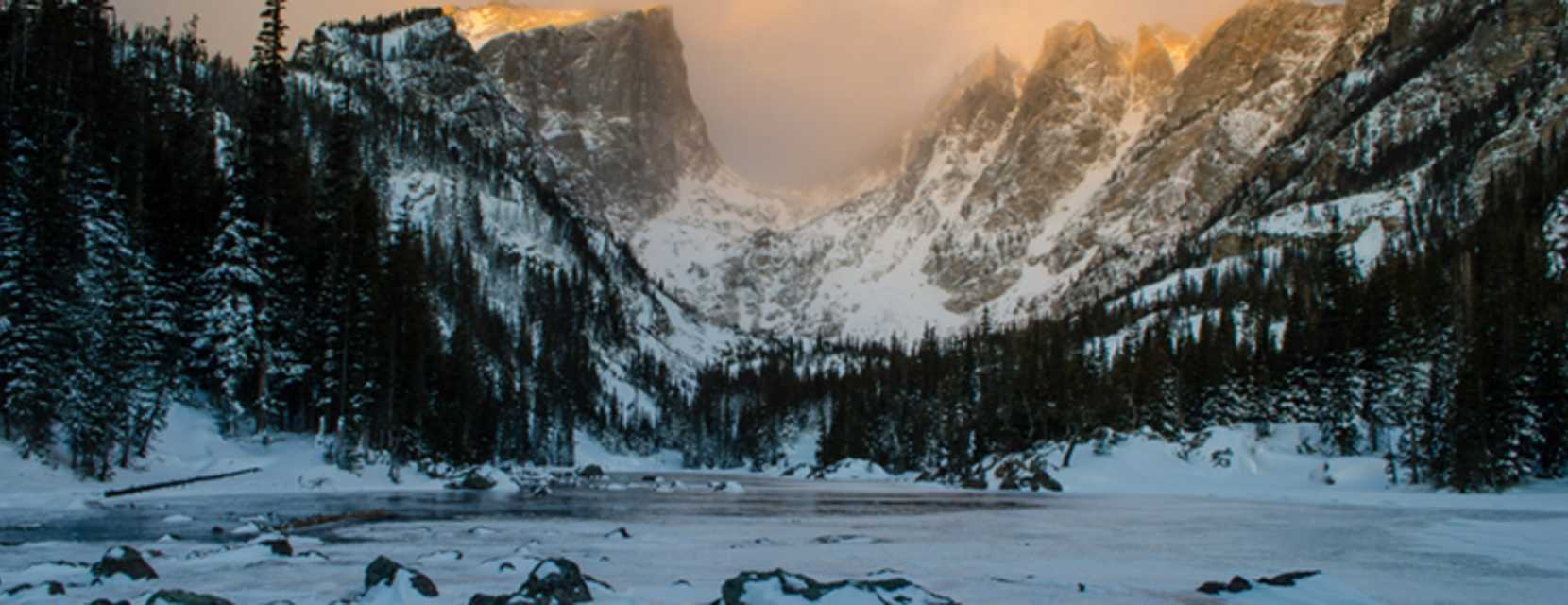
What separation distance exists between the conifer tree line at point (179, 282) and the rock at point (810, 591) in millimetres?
33919

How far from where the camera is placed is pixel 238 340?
4384 centimetres

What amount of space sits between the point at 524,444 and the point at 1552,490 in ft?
328

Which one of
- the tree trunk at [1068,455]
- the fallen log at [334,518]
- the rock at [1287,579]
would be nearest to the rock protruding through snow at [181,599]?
the fallen log at [334,518]

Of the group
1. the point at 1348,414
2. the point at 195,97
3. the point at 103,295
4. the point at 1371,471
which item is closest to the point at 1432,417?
the point at 1371,471

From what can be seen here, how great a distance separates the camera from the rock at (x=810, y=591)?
11.0m

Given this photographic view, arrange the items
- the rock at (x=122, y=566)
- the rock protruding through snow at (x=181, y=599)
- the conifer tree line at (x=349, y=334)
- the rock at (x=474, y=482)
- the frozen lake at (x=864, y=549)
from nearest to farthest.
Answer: the rock protruding through snow at (x=181, y=599) < the rock at (x=122, y=566) < the frozen lake at (x=864, y=549) < the conifer tree line at (x=349, y=334) < the rock at (x=474, y=482)

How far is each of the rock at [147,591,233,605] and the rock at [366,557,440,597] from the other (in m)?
1.90

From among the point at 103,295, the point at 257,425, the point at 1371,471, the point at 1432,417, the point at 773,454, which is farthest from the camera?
the point at 773,454

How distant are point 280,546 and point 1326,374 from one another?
83536mm

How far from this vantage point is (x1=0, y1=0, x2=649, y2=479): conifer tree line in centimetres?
3469

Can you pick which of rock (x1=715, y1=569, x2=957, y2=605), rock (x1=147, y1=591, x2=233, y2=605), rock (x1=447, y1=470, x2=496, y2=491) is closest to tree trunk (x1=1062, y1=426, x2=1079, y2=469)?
rock (x1=447, y1=470, x2=496, y2=491)

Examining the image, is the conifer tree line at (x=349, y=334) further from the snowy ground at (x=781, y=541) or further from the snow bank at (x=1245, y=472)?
the snowy ground at (x=781, y=541)

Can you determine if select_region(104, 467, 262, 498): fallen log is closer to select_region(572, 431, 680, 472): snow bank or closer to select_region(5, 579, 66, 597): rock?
select_region(5, 579, 66, 597): rock

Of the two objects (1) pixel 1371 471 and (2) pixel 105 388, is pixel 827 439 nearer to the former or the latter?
(1) pixel 1371 471
